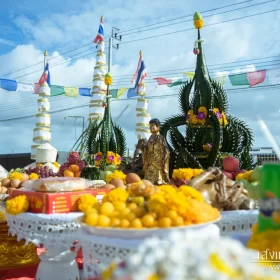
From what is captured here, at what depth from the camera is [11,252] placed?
11.5ft

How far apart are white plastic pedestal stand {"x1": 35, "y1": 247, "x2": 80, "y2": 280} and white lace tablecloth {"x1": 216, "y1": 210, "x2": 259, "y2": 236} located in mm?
1222

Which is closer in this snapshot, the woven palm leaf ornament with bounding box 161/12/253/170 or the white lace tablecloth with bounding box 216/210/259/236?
the white lace tablecloth with bounding box 216/210/259/236

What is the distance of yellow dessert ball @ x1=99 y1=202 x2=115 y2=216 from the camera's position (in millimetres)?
2012

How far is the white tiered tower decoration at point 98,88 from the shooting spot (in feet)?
43.9

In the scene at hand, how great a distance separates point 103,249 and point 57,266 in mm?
1182

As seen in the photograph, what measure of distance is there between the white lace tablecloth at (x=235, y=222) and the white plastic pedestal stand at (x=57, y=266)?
1222mm

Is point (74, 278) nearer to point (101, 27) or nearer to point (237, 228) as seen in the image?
point (237, 228)

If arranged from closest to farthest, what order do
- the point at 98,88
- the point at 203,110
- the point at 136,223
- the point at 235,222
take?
1. the point at 136,223
2. the point at 235,222
3. the point at 203,110
4. the point at 98,88

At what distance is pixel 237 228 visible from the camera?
8.36 feet

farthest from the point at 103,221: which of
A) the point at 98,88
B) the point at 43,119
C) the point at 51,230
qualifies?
the point at 43,119

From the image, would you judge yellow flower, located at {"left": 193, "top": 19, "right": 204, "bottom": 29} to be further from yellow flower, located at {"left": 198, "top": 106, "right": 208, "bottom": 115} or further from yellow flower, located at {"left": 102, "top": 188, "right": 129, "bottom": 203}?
yellow flower, located at {"left": 102, "top": 188, "right": 129, "bottom": 203}

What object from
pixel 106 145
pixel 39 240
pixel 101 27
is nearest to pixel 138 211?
pixel 39 240

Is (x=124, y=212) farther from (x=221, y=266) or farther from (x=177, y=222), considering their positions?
(x=221, y=266)

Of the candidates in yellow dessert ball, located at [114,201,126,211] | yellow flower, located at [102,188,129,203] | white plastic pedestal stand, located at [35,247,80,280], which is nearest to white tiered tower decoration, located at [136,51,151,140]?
white plastic pedestal stand, located at [35,247,80,280]
